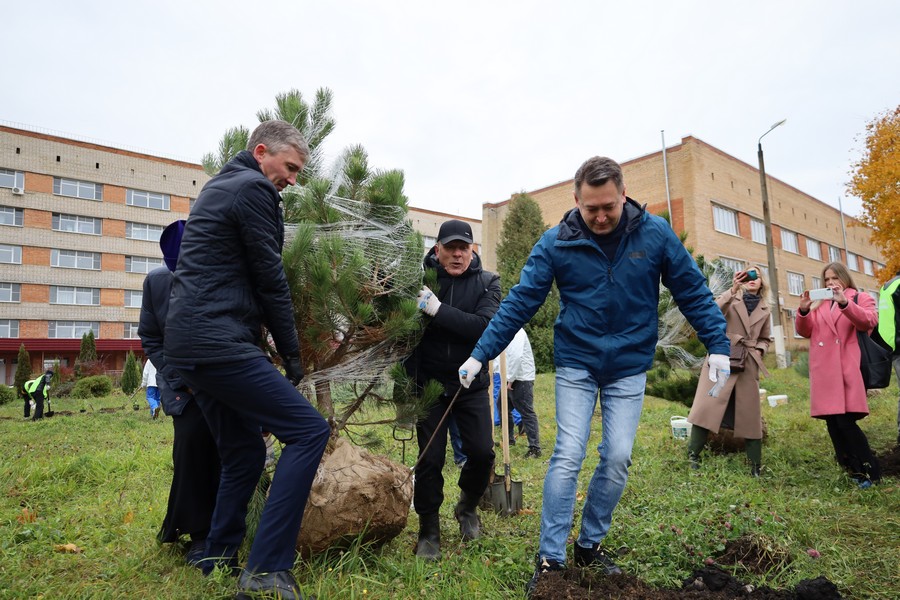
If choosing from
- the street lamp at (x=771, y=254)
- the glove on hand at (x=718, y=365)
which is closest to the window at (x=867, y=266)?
the street lamp at (x=771, y=254)

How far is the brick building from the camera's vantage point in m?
24.8

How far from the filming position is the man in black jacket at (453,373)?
309 centimetres

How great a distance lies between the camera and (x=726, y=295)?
16.9ft

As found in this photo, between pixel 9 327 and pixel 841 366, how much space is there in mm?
35304

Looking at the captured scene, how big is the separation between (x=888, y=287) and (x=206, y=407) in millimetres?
4553

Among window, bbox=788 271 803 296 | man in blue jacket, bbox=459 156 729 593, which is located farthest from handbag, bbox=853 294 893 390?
window, bbox=788 271 803 296

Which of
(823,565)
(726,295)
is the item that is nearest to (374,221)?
(823,565)

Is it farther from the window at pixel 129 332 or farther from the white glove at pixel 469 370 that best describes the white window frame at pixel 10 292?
the white glove at pixel 469 370

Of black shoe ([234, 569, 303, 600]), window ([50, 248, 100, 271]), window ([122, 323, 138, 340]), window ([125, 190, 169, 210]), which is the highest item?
window ([125, 190, 169, 210])

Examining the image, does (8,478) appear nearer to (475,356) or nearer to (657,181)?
(475,356)

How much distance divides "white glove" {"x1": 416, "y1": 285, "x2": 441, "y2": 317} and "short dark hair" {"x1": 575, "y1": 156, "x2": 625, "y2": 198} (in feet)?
3.28

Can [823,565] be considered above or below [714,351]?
below

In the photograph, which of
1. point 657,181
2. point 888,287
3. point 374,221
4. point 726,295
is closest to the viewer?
point 374,221

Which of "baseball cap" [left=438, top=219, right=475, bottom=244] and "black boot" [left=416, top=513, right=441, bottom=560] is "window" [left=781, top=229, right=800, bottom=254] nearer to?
"baseball cap" [left=438, top=219, right=475, bottom=244]
